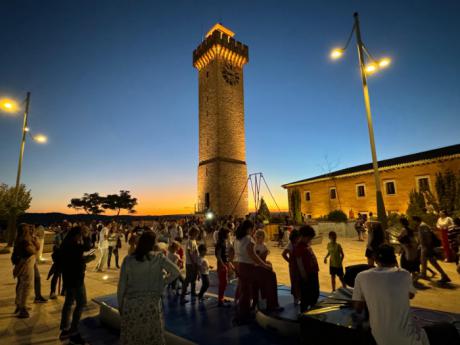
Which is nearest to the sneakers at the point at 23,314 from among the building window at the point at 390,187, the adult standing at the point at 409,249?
the adult standing at the point at 409,249

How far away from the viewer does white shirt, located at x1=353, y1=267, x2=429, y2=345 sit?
83.6 inches

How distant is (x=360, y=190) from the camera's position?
23438 millimetres

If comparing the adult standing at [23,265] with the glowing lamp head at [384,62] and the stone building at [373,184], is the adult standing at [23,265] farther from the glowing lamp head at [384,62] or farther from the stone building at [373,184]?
the stone building at [373,184]

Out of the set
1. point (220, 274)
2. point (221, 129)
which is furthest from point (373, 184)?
point (220, 274)

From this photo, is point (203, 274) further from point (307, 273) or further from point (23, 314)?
point (23, 314)

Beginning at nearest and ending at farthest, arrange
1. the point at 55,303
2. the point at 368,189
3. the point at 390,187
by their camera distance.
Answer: the point at 55,303 → the point at 390,187 → the point at 368,189

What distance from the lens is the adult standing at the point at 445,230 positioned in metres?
8.36

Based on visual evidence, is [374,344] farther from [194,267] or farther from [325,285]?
[325,285]

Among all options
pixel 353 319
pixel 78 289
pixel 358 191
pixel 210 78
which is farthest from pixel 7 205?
pixel 358 191

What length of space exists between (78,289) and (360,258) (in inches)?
406

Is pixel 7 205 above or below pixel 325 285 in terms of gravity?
above

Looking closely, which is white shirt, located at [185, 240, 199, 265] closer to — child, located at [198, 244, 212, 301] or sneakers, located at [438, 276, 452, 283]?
child, located at [198, 244, 212, 301]

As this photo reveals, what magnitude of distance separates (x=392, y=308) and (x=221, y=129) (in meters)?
26.4

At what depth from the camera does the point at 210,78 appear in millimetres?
28844
